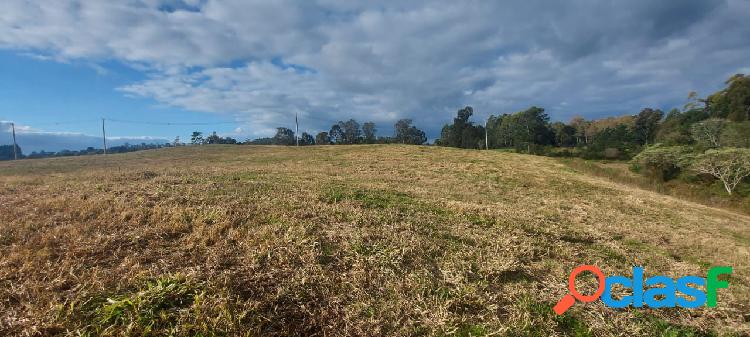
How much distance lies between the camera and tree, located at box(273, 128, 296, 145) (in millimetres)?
105444

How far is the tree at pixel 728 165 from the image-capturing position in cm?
3281

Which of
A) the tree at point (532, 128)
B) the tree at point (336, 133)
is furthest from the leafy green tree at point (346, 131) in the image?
the tree at point (532, 128)

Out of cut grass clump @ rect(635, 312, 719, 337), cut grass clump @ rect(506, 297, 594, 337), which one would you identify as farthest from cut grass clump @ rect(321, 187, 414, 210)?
cut grass clump @ rect(635, 312, 719, 337)

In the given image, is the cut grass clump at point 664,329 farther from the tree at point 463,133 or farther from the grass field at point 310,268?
the tree at point 463,133

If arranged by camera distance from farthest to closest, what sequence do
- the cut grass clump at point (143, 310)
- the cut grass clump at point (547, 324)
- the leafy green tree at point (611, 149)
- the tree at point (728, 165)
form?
the leafy green tree at point (611, 149), the tree at point (728, 165), the cut grass clump at point (547, 324), the cut grass clump at point (143, 310)

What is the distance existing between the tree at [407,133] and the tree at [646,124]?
54301 mm

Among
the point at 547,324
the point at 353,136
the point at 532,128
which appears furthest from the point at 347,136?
the point at 547,324

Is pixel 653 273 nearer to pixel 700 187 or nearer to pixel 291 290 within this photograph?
pixel 291 290

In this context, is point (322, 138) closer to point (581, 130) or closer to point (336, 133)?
point (336, 133)

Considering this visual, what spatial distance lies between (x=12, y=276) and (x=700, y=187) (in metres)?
52.3

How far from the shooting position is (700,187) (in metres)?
36.4

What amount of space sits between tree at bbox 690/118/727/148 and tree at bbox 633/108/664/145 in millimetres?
30108

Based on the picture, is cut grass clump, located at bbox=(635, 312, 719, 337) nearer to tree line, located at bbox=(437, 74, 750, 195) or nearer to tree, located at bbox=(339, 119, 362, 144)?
tree line, located at bbox=(437, 74, 750, 195)

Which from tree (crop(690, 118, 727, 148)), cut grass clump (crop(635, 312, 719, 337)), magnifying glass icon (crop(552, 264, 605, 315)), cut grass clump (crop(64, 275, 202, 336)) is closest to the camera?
cut grass clump (crop(64, 275, 202, 336))
